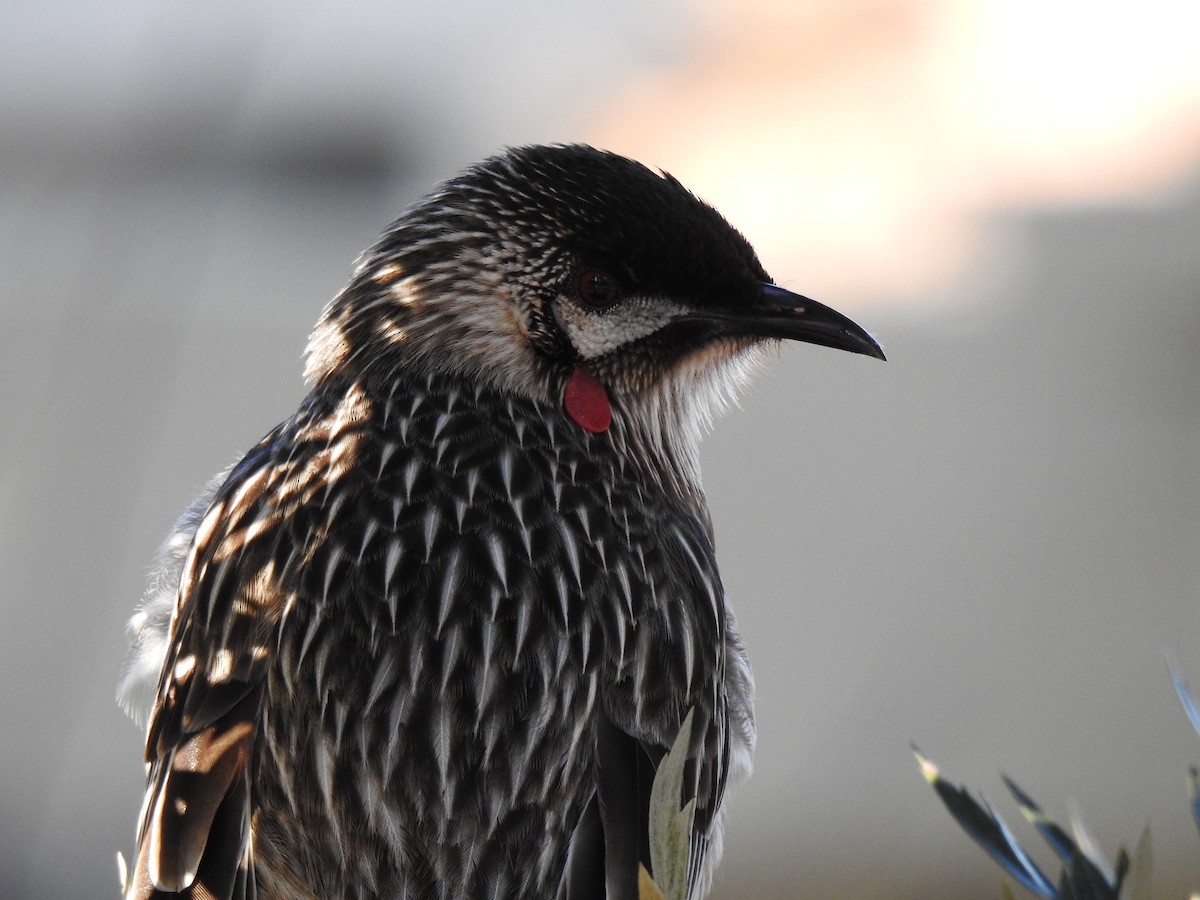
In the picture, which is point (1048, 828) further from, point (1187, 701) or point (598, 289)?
point (598, 289)

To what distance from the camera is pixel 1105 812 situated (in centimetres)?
523

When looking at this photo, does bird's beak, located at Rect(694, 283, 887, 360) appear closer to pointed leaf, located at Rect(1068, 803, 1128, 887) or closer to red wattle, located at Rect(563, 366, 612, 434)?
red wattle, located at Rect(563, 366, 612, 434)

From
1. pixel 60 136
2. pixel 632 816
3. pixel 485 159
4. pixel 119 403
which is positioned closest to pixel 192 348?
pixel 60 136

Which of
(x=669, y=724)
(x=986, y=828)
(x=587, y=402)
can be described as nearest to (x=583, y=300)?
(x=587, y=402)

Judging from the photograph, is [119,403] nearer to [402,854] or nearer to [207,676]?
[207,676]

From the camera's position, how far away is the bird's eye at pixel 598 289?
1.67 meters

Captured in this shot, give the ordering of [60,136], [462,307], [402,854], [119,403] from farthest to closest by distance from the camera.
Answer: [60,136] < [119,403] < [462,307] < [402,854]

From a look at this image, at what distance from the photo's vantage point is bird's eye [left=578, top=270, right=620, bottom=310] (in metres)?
1.67

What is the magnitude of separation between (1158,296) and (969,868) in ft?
8.43

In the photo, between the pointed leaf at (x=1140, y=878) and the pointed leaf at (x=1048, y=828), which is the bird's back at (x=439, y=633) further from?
the pointed leaf at (x=1140, y=878)

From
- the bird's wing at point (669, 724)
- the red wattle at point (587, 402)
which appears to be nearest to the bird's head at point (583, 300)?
the red wattle at point (587, 402)

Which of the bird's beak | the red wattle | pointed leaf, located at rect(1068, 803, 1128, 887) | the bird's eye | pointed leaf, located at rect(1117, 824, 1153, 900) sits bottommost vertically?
pointed leaf, located at rect(1068, 803, 1128, 887)

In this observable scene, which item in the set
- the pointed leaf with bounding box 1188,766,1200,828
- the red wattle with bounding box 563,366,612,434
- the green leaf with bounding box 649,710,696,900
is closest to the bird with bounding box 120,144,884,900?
the red wattle with bounding box 563,366,612,434

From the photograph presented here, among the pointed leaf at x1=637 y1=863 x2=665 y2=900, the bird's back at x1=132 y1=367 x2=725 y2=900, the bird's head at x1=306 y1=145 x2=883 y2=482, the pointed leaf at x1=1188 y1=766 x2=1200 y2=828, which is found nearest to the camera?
the pointed leaf at x1=637 y1=863 x2=665 y2=900
